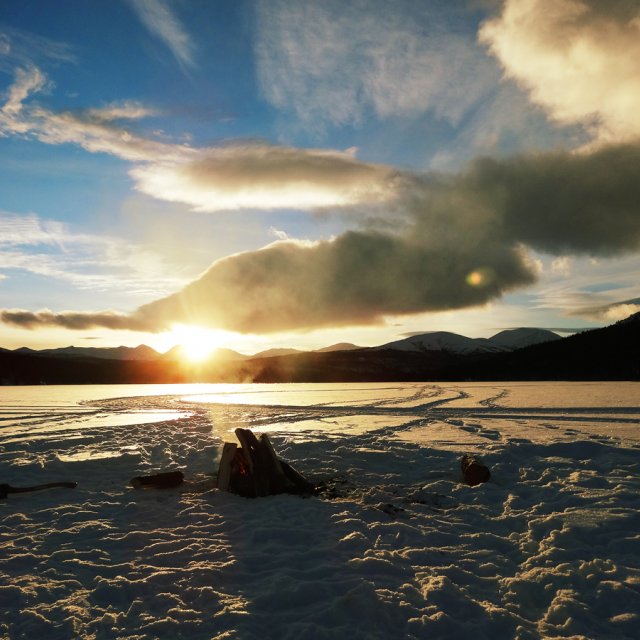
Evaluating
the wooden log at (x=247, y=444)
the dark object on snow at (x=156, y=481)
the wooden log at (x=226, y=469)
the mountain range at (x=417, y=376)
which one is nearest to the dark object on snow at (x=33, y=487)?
the dark object on snow at (x=156, y=481)

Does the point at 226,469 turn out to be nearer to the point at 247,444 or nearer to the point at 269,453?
the point at 247,444

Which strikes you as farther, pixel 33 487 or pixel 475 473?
pixel 475 473

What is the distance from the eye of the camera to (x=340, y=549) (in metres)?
7.41

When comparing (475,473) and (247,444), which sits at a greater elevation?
(247,444)

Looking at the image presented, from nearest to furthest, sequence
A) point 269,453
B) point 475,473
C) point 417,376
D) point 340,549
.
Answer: point 340,549 → point 475,473 → point 269,453 → point 417,376

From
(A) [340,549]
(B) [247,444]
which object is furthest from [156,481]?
(A) [340,549]

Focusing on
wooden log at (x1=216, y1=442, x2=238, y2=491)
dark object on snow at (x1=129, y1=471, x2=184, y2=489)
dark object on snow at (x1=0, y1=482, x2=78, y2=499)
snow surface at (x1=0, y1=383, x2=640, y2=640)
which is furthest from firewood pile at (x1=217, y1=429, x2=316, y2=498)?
dark object on snow at (x1=0, y1=482, x2=78, y2=499)

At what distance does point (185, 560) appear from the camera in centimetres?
698

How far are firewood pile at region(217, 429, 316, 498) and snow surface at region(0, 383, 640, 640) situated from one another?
1.29ft

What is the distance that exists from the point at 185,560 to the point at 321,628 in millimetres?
A: 2740

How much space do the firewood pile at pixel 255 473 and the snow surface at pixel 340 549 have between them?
0.39 m

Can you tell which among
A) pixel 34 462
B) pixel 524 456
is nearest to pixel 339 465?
pixel 524 456

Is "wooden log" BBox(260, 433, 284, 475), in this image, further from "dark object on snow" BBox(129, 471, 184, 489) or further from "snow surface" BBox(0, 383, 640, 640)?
"dark object on snow" BBox(129, 471, 184, 489)

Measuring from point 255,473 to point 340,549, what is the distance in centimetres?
378
